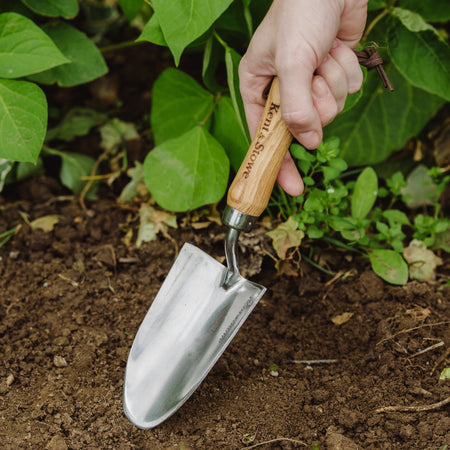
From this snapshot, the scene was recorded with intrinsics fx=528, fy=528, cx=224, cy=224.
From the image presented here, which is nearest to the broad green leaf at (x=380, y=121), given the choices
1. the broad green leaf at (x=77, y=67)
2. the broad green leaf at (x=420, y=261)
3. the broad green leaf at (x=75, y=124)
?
the broad green leaf at (x=420, y=261)

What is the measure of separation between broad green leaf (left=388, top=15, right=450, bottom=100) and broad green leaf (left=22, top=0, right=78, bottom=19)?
1124 mm

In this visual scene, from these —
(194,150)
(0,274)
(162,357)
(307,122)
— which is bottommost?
(0,274)

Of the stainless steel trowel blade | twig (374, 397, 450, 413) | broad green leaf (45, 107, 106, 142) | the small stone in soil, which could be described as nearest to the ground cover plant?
broad green leaf (45, 107, 106, 142)

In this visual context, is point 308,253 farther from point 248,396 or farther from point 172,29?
point 172,29

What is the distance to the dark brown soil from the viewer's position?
1.34 m

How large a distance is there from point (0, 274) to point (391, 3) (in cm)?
164

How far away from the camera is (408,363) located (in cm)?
149

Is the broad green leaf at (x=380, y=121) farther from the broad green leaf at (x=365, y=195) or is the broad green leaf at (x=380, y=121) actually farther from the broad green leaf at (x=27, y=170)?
the broad green leaf at (x=27, y=170)

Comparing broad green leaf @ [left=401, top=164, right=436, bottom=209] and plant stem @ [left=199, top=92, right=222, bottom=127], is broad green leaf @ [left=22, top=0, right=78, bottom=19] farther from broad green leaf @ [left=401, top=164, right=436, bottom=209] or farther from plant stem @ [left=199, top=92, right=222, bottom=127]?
broad green leaf @ [left=401, top=164, right=436, bottom=209]

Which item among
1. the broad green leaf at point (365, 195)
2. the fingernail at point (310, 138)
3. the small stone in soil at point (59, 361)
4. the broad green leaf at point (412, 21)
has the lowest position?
the small stone in soil at point (59, 361)

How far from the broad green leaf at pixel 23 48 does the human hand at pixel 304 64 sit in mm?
596

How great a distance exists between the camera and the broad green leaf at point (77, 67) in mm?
1918

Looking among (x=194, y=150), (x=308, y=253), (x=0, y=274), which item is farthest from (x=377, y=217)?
(x=0, y=274)

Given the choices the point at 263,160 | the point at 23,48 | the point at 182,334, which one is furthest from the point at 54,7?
the point at 182,334
